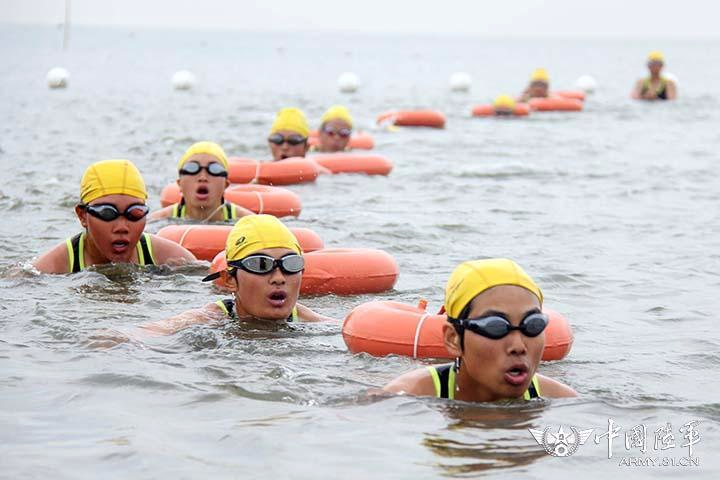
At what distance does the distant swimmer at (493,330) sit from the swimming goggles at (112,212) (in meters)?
4.07

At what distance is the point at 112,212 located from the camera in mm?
9938

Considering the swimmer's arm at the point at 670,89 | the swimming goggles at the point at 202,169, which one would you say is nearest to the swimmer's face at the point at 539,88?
the swimmer's arm at the point at 670,89

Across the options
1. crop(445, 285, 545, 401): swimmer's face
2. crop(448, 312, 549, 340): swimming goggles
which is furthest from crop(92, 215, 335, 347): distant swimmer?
crop(448, 312, 549, 340): swimming goggles

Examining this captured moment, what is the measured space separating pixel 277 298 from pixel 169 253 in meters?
2.46

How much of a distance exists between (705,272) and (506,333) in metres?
6.86

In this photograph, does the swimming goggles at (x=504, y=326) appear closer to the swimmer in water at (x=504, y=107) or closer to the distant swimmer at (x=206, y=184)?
the distant swimmer at (x=206, y=184)

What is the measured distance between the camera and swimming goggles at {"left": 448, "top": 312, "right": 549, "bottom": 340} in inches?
242

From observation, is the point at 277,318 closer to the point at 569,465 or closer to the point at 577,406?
the point at 577,406

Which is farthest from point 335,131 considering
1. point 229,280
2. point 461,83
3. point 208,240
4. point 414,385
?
point 461,83

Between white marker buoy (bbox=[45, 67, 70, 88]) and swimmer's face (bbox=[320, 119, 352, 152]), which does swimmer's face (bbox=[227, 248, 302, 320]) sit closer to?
swimmer's face (bbox=[320, 119, 352, 152])

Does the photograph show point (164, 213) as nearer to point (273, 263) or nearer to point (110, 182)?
point (110, 182)

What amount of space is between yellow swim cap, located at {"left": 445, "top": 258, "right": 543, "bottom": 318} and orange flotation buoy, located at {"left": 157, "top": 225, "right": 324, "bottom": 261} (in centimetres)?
469

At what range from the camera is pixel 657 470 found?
623 cm

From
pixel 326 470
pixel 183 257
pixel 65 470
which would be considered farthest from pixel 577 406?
pixel 183 257
